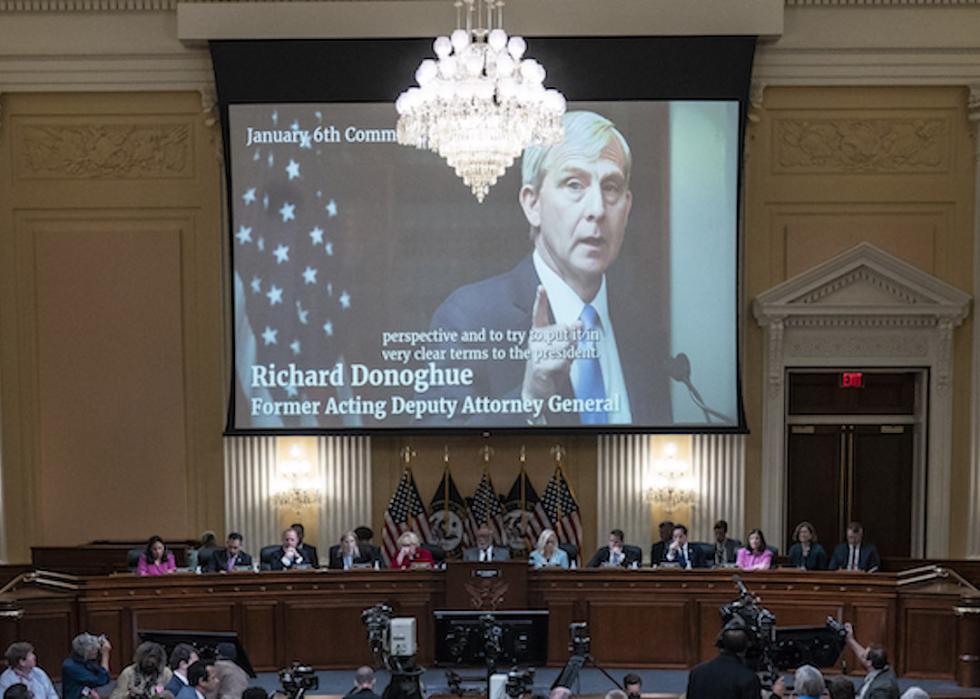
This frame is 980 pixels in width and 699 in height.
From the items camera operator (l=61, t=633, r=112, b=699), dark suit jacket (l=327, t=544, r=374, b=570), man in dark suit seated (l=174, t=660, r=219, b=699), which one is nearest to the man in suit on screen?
dark suit jacket (l=327, t=544, r=374, b=570)

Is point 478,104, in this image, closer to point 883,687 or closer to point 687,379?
point 883,687

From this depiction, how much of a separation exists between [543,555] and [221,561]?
295 centimetres

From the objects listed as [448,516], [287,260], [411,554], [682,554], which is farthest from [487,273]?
[682,554]

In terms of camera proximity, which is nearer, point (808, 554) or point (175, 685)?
point (175, 685)

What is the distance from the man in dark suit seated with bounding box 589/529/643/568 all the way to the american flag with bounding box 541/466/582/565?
162 cm

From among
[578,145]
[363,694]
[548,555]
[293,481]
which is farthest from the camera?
[293,481]

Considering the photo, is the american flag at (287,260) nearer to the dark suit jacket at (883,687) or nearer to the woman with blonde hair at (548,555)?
the woman with blonde hair at (548,555)

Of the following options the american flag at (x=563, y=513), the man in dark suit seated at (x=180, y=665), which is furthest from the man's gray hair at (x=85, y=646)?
the american flag at (x=563, y=513)

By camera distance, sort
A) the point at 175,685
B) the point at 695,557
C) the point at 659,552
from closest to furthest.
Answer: the point at 175,685
the point at 695,557
the point at 659,552

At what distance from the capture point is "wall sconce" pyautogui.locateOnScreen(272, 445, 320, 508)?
519 inches

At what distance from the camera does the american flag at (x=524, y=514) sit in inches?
516

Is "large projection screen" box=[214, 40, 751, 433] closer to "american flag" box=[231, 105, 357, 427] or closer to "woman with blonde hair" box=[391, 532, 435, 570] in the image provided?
"american flag" box=[231, 105, 357, 427]

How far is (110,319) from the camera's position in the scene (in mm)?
13242

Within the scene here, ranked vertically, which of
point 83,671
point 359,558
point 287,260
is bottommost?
point 83,671
